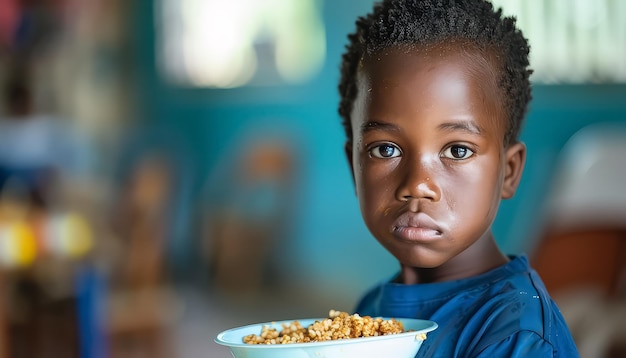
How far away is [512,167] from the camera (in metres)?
1.08

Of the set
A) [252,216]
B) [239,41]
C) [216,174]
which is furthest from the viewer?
[216,174]

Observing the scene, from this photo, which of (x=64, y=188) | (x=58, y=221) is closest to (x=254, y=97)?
(x=64, y=188)

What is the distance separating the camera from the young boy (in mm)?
927

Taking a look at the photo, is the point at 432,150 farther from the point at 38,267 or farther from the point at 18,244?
the point at 38,267

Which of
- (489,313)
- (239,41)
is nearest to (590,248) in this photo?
(489,313)

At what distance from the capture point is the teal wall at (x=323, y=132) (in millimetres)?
4109

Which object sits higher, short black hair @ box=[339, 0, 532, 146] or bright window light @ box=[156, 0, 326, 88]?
bright window light @ box=[156, 0, 326, 88]

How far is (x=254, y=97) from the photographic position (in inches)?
214

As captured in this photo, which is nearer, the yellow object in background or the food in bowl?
the food in bowl

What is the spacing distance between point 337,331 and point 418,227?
155 millimetres

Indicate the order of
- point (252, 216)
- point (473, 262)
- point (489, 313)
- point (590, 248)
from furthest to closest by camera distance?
point (252, 216), point (590, 248), point (473, 262), point (489, 313)

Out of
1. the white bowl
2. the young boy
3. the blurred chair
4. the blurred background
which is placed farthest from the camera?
the blurred background

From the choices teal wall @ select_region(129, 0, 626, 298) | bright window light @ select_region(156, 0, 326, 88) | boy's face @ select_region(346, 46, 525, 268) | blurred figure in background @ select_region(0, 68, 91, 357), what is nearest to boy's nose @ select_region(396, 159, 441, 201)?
boy's face @ select_region(346, 46, 525, 268)

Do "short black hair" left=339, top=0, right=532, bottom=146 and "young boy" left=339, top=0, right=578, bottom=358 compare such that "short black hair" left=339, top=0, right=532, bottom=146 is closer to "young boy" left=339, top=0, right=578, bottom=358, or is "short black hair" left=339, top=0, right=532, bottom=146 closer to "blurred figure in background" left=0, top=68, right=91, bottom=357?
"young boy" left=339, top=0, right=578, bottom=358
